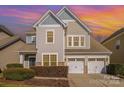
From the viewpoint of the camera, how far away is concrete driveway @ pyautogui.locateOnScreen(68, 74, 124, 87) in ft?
136

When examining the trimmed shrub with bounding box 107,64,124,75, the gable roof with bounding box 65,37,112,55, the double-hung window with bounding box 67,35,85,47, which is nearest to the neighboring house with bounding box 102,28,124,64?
the gable roof with bounding box 65,37,112,55

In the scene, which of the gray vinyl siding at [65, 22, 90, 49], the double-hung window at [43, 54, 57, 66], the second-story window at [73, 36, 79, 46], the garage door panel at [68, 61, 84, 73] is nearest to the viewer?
the double-hung window at [43, 54, 57, 66]

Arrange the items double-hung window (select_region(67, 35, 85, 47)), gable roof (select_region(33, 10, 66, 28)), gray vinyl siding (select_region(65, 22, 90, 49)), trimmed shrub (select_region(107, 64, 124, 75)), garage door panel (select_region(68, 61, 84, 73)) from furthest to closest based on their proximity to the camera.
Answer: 1. double-hung window (select_region(67, 35, 85, 47))
2. gray vinyl siding (select_region(65, 22, 90, 49))
3. garage door panel (select_region(68, 61, 84, 73))
4. gable roof (select_region(33, 10, 66, 28))
5. trimmed shrub (select_region(107, 64, 124, 75))

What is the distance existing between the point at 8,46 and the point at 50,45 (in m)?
3.38

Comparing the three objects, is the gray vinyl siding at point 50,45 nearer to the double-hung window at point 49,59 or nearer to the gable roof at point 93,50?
the double-hung window at point 49,59

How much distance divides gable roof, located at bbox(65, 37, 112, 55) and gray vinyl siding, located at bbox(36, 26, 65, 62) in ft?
2.57

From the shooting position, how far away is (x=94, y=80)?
4275cm

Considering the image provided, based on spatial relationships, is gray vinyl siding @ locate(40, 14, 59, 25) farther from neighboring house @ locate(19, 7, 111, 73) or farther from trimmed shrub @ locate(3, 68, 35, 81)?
trimmed shrub @ locate(3, 68, 35, 81)

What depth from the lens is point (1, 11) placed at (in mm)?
43438

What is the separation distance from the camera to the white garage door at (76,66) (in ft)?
150

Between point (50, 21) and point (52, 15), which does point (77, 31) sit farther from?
point (52, 15)

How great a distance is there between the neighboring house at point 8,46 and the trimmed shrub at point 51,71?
204 cm
